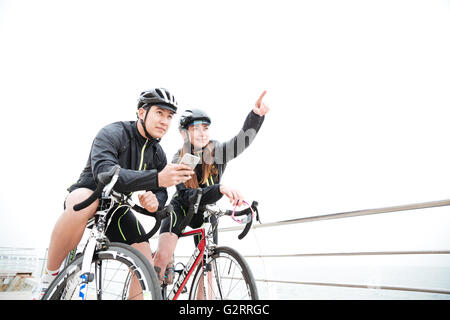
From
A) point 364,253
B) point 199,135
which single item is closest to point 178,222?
point 199,135

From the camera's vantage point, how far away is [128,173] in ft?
3.60

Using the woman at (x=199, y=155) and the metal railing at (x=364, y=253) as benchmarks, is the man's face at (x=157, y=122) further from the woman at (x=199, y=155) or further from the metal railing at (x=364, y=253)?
the metal railing at (x=364, y=253)

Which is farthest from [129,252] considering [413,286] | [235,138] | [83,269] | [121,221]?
[413,286]

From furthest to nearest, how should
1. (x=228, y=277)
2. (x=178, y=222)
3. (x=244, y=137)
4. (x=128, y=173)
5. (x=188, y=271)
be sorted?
1. (x=244, y=137)
2. (x=178, y=222)
3. (x=188, y=271)
4. (x=228, y=277)
5. (x=128, y=173)

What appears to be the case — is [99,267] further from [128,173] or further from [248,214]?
[248,214]

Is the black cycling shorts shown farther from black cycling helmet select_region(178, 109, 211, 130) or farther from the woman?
black cycling helmet select_region(178, 109, 211, 130)

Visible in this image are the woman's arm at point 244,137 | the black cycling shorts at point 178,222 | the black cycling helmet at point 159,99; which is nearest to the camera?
the black cycling helmet at point 159,99

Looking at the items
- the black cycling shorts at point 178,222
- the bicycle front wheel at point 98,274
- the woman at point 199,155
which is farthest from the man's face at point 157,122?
the bicycle front wheel at point 98,274

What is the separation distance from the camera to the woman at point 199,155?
6.18 feet

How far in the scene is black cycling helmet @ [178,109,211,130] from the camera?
2.05 m

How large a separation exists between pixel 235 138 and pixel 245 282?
1.11 meters

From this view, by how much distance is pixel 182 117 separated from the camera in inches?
83.0

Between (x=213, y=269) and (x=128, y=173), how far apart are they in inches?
35.2

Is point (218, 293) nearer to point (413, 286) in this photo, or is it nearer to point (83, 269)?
point (83, 269)
